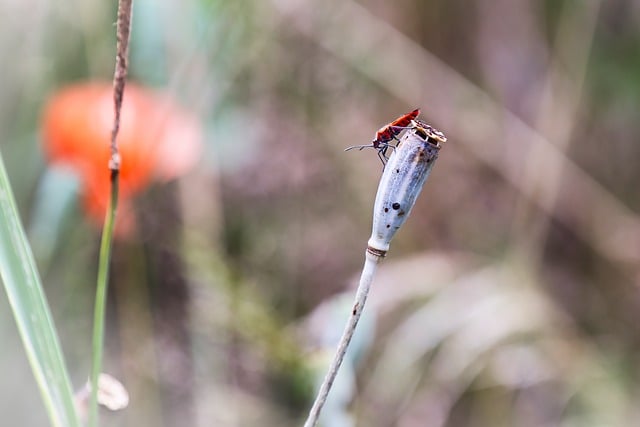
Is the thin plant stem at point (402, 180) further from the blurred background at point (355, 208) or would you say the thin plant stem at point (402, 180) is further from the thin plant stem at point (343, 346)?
the blurred background at point (355, 208)

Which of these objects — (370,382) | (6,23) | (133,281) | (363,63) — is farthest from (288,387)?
(6,23)

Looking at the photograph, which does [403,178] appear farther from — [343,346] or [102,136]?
[102,136]

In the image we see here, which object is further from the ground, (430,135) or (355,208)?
(355,208)

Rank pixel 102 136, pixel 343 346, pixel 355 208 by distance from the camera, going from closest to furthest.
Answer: pixel 343 346
pixel 102 136
pixel 355 208

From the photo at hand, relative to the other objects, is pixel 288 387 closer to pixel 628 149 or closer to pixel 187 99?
pixel 187 99

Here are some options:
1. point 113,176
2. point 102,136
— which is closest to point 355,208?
point 102,136

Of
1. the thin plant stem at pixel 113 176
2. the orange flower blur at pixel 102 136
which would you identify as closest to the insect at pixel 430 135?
the thin plant stem at pixel 113 176
